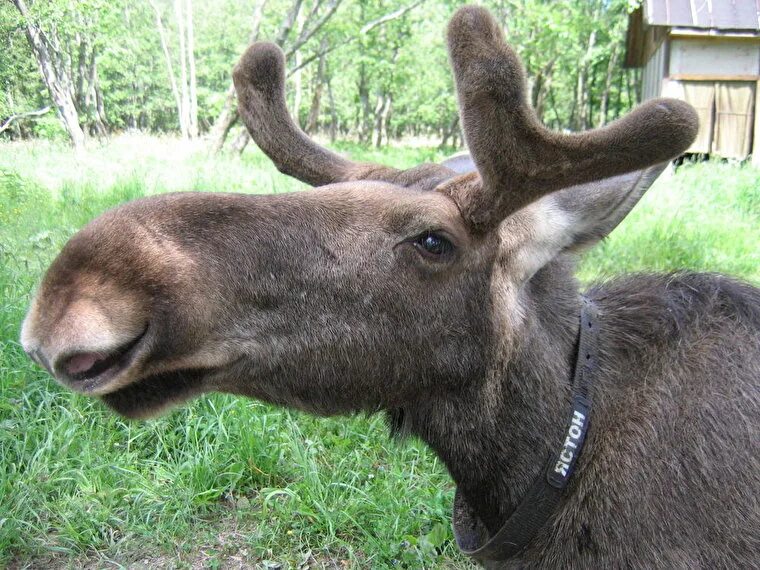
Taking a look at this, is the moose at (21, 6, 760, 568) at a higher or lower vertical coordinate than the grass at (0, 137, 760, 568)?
higher


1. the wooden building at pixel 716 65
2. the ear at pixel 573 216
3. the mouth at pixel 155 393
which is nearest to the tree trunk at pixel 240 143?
the wooden building at pixel 716 65

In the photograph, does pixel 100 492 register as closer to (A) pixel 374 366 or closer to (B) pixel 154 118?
(A) pixel 374 366

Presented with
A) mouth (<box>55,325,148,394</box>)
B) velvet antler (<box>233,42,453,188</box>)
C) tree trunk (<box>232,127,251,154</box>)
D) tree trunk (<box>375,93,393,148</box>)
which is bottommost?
tree trunk (<box>375,93,393,148</box>)

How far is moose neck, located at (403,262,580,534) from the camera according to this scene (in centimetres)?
235

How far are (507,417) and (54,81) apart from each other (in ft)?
30.6

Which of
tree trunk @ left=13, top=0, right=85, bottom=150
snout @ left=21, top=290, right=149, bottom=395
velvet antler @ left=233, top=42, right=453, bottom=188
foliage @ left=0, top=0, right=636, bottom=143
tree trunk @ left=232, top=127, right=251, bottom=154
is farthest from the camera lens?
tree trunk @ left=232, top=127, right=251, bottom=154

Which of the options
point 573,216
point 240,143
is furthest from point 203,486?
point 240,143

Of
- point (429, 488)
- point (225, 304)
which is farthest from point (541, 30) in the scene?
point (225, 304)

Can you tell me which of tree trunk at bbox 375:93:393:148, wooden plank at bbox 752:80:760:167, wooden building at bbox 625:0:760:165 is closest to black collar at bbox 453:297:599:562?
wooden building at bbox 625:0:760:165

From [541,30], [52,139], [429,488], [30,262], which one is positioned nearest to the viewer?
[429,488]

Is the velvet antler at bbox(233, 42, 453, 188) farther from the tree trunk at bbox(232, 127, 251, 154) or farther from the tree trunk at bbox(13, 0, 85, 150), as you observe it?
the tree trunk at bbox(232, 127, 251, 154)

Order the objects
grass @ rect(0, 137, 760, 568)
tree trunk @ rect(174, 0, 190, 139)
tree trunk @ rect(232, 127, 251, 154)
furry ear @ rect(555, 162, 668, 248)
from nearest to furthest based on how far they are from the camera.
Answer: furry ear @ rect(555, 162, 668, 248) < grass @ rect(0, 137, 760, 568) < tree trunk @ rect(232, 127, 251, 154) < tree trunk @ rect(174, 0, 190, 139)

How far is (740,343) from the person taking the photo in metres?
2.42

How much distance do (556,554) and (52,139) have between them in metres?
10.7
